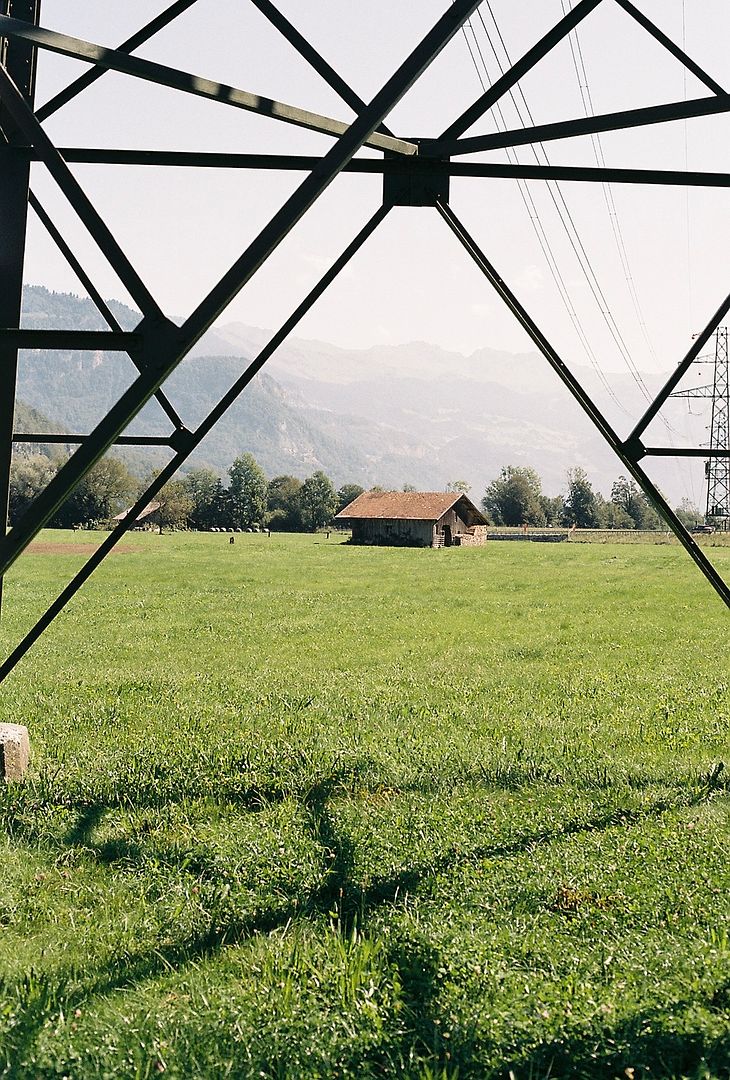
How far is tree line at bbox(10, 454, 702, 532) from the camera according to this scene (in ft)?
256

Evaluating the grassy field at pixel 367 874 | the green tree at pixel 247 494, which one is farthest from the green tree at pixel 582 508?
the grassy field at pixel 367 874

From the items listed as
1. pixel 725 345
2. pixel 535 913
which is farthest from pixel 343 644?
pixel 725 345

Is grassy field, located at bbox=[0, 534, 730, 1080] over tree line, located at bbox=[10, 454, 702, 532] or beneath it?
beneath

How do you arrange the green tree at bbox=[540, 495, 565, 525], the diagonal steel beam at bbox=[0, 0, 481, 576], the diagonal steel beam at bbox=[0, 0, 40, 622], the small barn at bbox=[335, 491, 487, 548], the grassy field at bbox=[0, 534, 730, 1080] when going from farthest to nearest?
the green tree at bbox=[540, 495, 565, 525]
the small barn at bbox=[335, 491, 487, 548]
the diagonal steel beam at bbox=[0, 0, 40, 622]
the diagonal steel beam at bbox=[0, 0, 481, 576]
the grassy field at bbox=[0, 534, 730, 1080]

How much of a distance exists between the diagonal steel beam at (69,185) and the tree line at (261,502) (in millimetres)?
71595

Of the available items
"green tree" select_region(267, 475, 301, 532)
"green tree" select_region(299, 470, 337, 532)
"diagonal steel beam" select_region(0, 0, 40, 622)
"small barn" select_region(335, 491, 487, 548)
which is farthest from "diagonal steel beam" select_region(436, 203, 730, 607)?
"green tree" select_region(299, 470, 337, 532)

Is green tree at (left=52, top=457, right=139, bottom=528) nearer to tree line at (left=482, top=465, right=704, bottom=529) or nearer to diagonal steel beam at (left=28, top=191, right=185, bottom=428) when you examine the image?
tree line at (left=482, top=465, right=704, bottom=529)

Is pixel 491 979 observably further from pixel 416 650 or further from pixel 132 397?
pixel 416 650

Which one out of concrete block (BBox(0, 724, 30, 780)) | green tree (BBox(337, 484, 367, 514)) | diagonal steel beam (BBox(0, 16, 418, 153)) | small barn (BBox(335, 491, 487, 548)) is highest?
green tree (BBox(337, 484, 367, 514))

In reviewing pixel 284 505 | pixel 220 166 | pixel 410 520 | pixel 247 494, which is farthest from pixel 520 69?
pixel 284 505

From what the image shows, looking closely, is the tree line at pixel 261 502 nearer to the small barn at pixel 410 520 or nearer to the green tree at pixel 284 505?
the green tree at pixel 284 505

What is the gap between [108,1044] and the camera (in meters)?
3.48

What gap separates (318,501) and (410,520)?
41.3m

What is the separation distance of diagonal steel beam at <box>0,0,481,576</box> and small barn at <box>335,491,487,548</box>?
54517 mm
